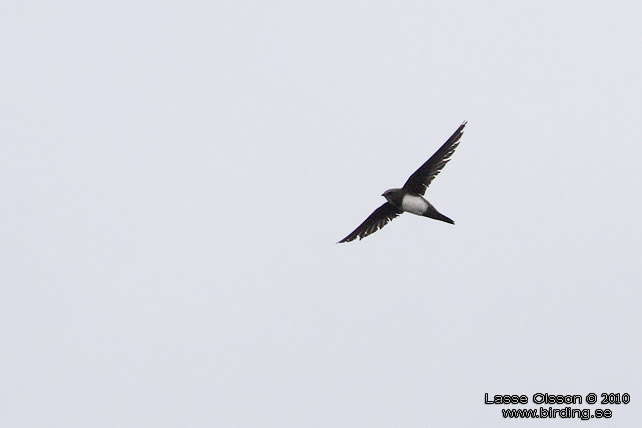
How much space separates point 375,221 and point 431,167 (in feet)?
10.0

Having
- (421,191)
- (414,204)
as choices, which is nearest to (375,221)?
(414,204)

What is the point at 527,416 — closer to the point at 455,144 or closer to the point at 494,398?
the point at 494,398

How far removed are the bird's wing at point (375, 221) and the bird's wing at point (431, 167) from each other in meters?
1.42

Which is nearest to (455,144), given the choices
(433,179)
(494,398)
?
(433,179)

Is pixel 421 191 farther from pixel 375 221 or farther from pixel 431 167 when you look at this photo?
pixel 375 221

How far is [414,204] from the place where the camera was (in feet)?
92.5

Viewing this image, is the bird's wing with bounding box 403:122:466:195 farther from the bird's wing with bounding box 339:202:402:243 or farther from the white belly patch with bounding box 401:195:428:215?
the bird's wing with bounding box 339:202:402:243

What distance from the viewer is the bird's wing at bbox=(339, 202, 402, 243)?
96.7 ft

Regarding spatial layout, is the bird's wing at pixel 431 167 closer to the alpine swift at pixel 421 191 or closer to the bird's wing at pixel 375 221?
the alpine swift at pixel 421 191

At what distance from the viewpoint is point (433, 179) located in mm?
27953

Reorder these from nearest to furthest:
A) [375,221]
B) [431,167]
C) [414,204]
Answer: [431,167] → [414,204] → [375,221]

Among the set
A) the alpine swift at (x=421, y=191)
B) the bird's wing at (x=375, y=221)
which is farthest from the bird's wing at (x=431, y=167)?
Result: the bird's wing at (x=375, y=221)

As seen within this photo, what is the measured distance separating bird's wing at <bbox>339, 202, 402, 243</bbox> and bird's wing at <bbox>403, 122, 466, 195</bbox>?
142 centimetres

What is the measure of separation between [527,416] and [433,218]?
259 inches
